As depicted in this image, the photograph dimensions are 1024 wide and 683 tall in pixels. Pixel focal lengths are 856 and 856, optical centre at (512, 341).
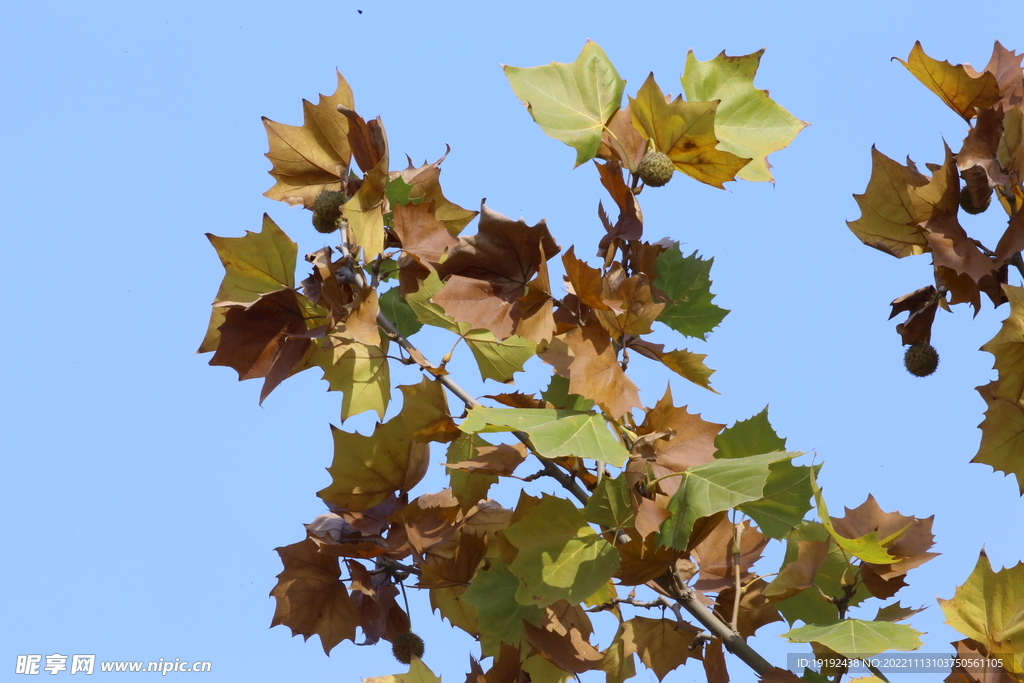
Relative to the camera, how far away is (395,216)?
1.30 meters

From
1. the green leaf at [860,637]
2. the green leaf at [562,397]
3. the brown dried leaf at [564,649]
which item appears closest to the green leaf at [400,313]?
the green leaf at [562,397]

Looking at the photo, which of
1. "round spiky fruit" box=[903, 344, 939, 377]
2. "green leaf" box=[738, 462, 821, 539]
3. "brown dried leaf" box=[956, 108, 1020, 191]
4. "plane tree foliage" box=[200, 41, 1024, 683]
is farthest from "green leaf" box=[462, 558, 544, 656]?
"brown dried leaf" box=[956, 108, 1020, 191]

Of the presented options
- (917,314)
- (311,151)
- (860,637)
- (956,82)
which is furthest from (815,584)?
(311,151)

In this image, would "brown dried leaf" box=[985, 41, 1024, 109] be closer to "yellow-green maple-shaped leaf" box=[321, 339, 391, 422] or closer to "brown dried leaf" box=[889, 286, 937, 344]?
"brown dried leaf" box=[889, 286, 937, 344]

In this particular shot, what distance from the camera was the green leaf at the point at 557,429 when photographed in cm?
107

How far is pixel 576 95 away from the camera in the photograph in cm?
135

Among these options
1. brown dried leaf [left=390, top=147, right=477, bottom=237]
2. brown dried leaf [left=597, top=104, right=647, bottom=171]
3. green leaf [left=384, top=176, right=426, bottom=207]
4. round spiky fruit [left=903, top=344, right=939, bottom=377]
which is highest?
brown dried leaf [left=390, top=147, right=477, bottom=237]

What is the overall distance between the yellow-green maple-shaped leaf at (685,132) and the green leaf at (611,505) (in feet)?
1.66

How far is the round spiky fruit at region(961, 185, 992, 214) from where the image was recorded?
1.47 m

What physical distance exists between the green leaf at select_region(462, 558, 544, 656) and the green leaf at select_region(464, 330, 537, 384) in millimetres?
313

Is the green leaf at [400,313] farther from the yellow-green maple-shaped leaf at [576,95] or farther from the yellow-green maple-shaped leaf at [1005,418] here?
the yellow-green maple-shaped leaf at [1005,418]

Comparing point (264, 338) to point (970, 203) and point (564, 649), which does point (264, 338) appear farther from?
point (970, 203)

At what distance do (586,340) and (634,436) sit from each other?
156 millimetres

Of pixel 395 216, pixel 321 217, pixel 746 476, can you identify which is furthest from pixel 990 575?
pixel 321 217
